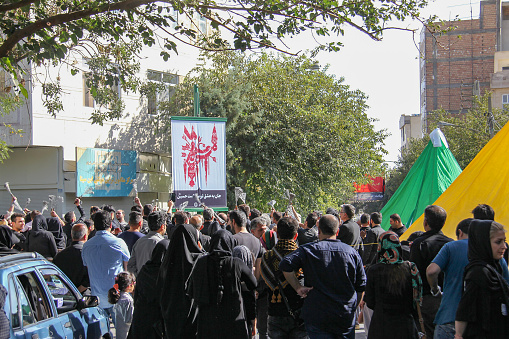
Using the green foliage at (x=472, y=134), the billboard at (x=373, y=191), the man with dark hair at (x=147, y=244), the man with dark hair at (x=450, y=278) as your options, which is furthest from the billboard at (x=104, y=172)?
the billboard at (x=373, y=191)

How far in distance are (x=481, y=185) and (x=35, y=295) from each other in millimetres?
6784

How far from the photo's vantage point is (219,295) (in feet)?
18.5

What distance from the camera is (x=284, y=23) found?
7840 mm

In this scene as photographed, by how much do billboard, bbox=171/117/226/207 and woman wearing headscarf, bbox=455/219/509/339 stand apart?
35.0ft

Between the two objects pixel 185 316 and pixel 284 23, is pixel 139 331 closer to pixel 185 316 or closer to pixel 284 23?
pixel 185 316

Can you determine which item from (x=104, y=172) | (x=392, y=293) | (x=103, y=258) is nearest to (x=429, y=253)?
(x=392, y=293)

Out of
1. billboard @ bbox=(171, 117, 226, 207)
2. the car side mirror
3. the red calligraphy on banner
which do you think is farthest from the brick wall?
the car side mirror

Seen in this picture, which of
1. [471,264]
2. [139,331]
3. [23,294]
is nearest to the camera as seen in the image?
[471,264]

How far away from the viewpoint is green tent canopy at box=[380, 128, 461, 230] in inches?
487

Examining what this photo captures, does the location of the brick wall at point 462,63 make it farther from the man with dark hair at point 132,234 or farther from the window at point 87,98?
the man with dark hair at point 132,234

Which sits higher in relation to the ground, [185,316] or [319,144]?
[319,144]

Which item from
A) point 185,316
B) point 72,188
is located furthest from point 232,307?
point 72,188

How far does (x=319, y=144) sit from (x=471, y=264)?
20.4m

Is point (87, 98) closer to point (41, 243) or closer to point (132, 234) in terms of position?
point (41, 243)
